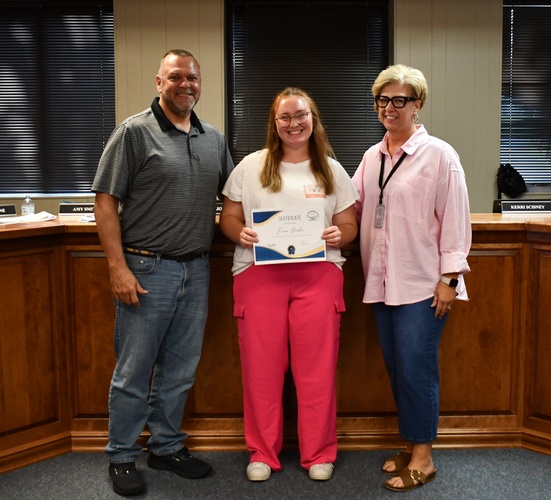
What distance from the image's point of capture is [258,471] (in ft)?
7.59

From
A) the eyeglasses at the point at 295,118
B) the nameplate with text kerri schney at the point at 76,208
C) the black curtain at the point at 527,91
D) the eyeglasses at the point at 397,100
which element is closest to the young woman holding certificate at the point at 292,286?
the eyeglasses at the point at 295,118

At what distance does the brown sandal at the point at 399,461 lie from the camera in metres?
2.38

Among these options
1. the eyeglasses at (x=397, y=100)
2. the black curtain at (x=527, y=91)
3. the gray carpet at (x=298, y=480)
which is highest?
the black curtain at (x=527, y=91)

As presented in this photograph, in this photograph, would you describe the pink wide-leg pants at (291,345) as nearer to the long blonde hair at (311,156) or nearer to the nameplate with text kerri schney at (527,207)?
the long blonde hair at (311,156)

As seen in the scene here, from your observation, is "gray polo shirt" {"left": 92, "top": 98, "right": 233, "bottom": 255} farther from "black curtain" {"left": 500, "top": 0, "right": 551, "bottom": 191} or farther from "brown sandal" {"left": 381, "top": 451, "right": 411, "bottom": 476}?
"black curtain" {"left": 500, "top": 0, "right": 551, "bottom": 191}

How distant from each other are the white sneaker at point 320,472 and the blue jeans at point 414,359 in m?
0.31

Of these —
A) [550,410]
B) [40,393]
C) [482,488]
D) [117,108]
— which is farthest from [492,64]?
[40,393]

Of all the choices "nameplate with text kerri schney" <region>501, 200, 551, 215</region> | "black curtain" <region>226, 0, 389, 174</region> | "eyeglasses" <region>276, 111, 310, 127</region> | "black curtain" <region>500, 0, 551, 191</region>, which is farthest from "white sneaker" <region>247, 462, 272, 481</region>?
"black curtain" <region>500, 0, 551, 191</region>

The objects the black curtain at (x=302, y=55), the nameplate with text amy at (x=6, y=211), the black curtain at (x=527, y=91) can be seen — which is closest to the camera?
the nameplate with text amy at (x=6, y=211)

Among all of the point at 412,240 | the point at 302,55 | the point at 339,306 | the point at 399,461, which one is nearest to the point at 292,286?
the point at 339,306

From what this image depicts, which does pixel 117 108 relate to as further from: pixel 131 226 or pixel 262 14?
pixel 131 226

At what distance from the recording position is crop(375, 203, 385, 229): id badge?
7.25ft

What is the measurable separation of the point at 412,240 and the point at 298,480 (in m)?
0.99

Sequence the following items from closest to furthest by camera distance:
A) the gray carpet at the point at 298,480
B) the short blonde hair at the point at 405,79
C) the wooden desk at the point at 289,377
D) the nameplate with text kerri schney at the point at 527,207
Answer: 1. the short blonde hair at the point at 405,79
2. the gray carpet at the point at 298,480
3. the wooden desk at the point at 289,377
4. the nameplate with text kerri schney at the point at 527,207
